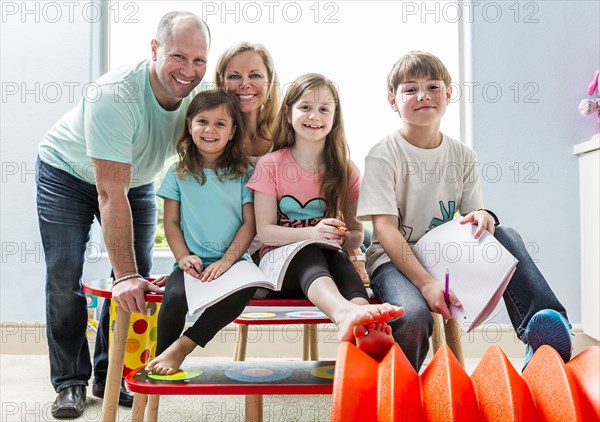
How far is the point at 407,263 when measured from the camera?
1.13 meters

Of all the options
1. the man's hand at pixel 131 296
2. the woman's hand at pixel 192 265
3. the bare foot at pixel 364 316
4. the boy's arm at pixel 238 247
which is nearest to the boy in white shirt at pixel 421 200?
the bare foot at pixel 364 316

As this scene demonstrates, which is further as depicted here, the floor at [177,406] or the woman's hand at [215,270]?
the floor at [177,406]

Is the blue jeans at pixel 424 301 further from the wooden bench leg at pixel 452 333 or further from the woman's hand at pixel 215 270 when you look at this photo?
the woman's hand at pixel 215 270

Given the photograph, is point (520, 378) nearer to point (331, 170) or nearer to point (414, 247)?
point (414, 247)

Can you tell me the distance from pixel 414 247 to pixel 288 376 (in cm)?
34

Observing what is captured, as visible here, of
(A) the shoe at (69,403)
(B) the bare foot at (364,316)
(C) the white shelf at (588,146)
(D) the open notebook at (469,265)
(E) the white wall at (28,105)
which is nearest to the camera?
(B) the bare foot at (364,316)

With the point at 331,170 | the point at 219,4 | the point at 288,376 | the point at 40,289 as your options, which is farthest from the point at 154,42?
the point at 40,289

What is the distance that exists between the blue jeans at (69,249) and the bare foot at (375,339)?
84cm

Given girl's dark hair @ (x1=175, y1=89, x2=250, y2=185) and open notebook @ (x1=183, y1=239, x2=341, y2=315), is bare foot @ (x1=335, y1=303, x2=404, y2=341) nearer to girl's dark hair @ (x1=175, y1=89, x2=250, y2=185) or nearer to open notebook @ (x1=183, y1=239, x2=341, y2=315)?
open notebook @ (x1=183, y1=239, x2=341, y2=315)

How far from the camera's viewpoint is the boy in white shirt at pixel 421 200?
1.09 meters

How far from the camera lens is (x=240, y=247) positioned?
1211mm

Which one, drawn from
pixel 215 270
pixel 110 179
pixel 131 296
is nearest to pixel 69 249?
pixel 110 179

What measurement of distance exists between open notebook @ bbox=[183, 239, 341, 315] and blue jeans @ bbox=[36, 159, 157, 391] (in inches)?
20.4

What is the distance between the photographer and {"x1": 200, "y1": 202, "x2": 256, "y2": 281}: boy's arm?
1.14m
